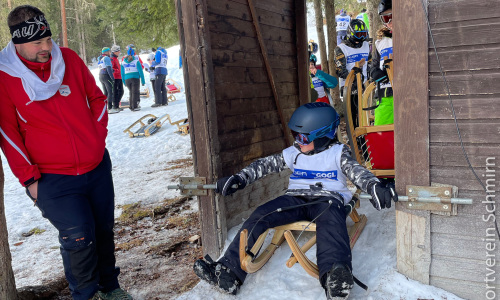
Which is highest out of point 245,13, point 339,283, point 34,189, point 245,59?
point 245,13

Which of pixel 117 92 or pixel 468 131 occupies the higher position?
pixel 117 92

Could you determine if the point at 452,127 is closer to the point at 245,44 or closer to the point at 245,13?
the point at 245,44

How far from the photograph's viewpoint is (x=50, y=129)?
2.89 m

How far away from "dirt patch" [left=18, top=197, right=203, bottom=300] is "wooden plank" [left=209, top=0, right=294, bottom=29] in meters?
2.52

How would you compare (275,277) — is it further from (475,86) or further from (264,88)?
(264,88)

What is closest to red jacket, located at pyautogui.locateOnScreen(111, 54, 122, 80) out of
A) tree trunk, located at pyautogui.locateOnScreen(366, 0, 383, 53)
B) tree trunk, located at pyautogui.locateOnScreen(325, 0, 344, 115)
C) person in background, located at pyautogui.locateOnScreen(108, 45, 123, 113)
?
person in background, located at pyautogui.locateOnScreen(108, 45, 123, 113)

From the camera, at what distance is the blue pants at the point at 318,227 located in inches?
117

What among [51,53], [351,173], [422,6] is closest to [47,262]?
[51,53]

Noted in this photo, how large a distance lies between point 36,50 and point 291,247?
2.22 metres

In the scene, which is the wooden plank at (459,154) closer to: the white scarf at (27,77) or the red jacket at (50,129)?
the red jacket at (50,129)

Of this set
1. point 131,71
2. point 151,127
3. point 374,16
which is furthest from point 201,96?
point 131,71

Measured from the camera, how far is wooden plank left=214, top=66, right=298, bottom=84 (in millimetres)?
4070

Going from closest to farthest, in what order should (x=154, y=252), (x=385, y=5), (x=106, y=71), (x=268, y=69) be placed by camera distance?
(x=385, y=5) → (x=154, y=252) → (x=268, y=69) → (x=106, y=71)

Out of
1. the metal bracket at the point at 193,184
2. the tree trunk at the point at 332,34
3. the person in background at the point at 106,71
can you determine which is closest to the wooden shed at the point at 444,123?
the metal bracket at the point at 193,184
